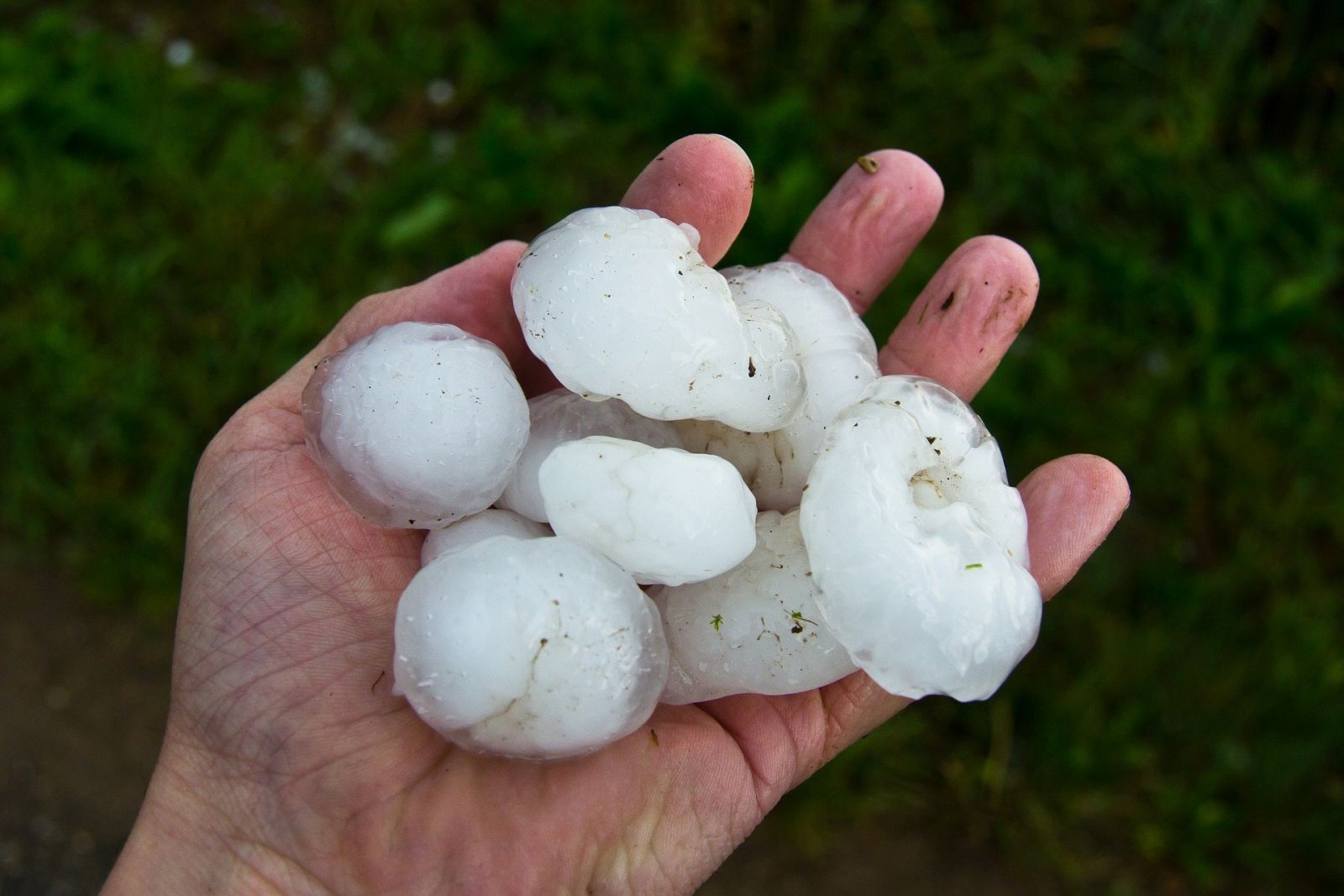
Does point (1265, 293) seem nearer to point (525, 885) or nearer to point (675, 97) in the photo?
point (675, 97)

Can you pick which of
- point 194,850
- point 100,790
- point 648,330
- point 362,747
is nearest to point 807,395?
point 648,330

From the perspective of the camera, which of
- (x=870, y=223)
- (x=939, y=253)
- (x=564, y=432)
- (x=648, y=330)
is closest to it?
(x=648, y=330)

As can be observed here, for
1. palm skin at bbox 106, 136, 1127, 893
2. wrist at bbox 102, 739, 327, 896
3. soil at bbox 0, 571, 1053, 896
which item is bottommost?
soil at bbox 0, 571, 1053, 896

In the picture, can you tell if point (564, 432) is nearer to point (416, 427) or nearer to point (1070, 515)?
point (416, 427)

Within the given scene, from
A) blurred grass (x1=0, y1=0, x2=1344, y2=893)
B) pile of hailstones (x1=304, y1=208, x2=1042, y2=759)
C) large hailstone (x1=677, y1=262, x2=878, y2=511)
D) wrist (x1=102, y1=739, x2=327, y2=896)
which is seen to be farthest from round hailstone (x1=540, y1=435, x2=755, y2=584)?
blurred grass (x1=0, y1=0, x2=1344, y2=893)

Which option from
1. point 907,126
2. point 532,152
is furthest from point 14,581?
point 907,126

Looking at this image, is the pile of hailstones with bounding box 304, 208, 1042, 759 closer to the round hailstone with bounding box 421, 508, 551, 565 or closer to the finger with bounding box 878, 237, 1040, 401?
the round hailstone with bounding box 421, 508, 551, 565
